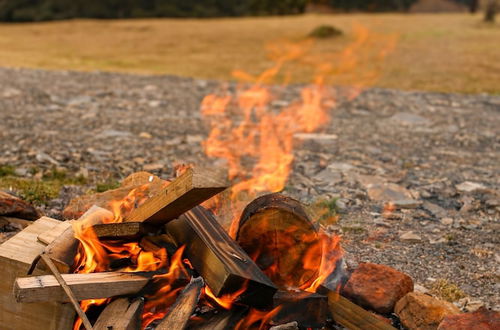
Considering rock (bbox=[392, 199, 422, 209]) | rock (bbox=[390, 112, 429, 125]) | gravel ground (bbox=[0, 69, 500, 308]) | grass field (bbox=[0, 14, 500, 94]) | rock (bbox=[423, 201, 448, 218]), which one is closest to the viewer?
gravel ground (bbox=[0, 69, 500, 308])

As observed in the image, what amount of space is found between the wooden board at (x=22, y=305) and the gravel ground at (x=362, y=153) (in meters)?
2.12

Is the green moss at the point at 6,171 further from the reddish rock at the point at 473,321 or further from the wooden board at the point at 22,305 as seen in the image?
the reddish rock at the point at 473,321

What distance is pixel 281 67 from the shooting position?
18156mm

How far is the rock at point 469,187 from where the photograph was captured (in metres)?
7.25

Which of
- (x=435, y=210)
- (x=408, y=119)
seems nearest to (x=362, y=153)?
(x=435, y=210)

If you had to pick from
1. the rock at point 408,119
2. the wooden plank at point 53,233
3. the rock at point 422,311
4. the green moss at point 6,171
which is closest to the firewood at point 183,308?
the wooden plank at point 53,233

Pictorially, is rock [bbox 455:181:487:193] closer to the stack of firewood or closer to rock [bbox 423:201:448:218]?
rock [bbox 423:201:448:218]

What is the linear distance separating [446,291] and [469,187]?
9.83 ft

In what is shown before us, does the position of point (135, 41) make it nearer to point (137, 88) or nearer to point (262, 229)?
point (137, 88)

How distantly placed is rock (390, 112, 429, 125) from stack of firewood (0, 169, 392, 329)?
7.45 meters

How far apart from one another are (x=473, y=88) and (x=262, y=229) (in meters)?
11.9

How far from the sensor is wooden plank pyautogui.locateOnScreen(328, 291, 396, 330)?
365cm

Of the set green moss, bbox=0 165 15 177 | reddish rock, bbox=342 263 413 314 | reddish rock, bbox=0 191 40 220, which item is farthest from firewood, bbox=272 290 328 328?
green moss, bbox=0 165 15 177

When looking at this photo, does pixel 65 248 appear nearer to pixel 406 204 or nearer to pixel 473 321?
pixel 473 321
